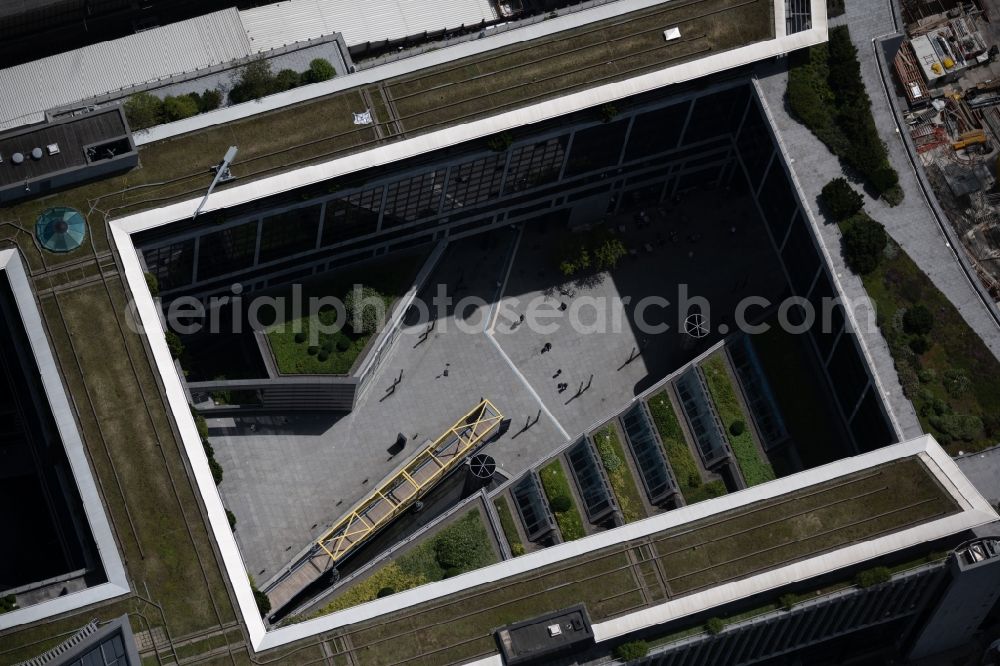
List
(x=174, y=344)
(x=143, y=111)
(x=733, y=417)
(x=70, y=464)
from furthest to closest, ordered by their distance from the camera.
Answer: (x=733, y=417), (x=143, y=111), (x=174, y=344), (x=70, y=464)

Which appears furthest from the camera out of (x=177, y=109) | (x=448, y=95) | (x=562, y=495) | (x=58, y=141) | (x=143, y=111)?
(x=562, y=495)

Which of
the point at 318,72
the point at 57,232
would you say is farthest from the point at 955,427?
the point at 57,232

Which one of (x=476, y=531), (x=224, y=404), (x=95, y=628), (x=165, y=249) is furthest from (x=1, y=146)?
(x=476, y=531)

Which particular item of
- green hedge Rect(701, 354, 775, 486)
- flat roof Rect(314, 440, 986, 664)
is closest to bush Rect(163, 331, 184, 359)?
flat roof Rect(314, 440, 986, 664)

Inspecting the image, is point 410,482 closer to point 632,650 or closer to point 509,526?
point 509,526

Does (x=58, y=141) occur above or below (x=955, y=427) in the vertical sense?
above

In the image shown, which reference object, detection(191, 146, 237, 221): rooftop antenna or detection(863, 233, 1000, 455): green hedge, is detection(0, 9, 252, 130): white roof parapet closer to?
detection(191, 146, 237, 221): rooftop antenna

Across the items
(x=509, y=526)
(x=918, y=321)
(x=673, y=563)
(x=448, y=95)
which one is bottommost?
(x=673, y=563)

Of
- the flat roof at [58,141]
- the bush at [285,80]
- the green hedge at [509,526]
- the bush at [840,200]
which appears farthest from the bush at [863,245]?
the flat roof at [58,141]
